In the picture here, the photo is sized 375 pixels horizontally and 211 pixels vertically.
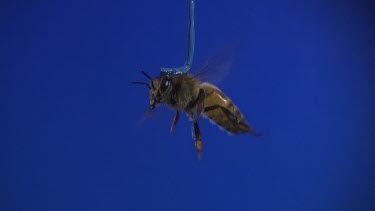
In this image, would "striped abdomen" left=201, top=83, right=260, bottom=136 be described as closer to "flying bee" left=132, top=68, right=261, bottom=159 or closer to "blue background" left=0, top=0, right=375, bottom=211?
"flying bee" left=132, top=68, right=261, bottom=159

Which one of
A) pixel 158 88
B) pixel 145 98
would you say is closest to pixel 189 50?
pixel 158 88

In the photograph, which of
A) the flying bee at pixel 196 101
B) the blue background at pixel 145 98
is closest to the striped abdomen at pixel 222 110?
the flying bee at pixel 196 101

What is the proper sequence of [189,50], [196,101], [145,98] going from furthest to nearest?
[145,98] → [196,101] → [189,50]

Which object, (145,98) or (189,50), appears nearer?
(189,50)

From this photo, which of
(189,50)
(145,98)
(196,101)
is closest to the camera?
(189,50)

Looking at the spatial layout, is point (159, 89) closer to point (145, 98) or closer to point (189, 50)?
point (189, 50)

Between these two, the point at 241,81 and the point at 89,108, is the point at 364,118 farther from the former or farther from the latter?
the point at 89,108

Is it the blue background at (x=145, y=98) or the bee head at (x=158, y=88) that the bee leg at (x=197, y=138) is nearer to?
the bee head at (x=158, y=88)

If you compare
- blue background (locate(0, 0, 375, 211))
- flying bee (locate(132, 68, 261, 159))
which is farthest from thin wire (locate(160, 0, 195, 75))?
blue background (locate(0, 0, 375, 211))
